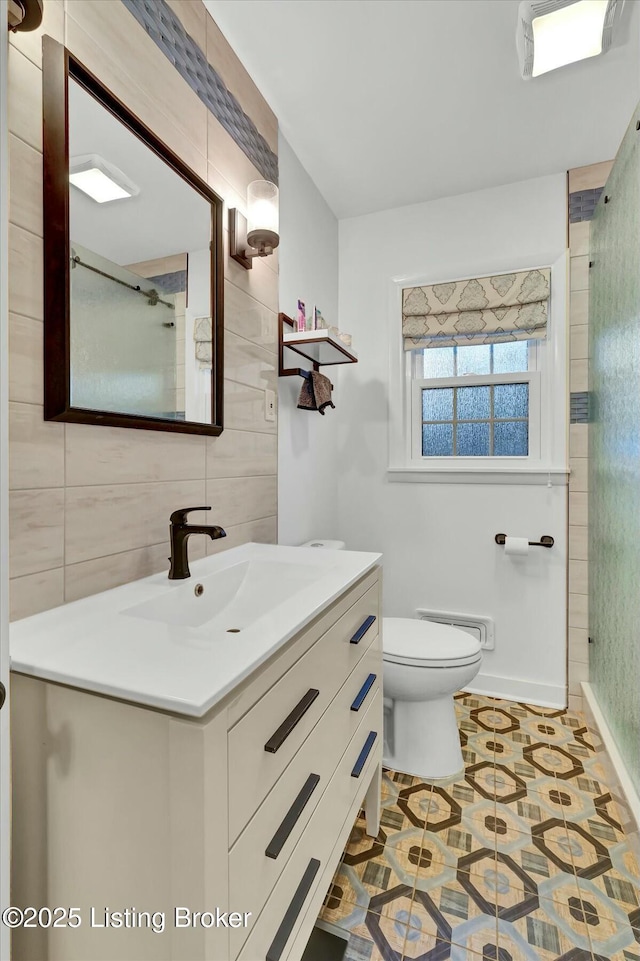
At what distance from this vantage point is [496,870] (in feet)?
4.35

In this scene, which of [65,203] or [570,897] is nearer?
[65,203]

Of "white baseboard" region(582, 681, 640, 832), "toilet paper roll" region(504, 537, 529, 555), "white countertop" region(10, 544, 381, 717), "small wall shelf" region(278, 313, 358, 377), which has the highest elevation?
"small wall shelf" region(278, 313, 358, 377)

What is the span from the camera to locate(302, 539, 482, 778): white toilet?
165 cm

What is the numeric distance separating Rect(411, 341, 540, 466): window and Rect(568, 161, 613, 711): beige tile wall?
182 millimetres

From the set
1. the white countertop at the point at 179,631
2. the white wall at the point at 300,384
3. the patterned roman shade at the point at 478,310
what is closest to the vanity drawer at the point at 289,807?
the white countertop at the point at 179,631

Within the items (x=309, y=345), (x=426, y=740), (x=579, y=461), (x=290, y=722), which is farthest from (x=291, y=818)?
(x=579, y=461)

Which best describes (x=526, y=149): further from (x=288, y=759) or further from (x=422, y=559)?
(x=288, y=759)

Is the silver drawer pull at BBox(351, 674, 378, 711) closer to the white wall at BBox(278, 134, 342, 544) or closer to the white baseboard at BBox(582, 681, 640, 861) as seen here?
the white wall at BBox(278, 134, 342, 544)

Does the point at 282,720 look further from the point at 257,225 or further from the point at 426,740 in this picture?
the point at 257,225

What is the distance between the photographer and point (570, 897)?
125 cm

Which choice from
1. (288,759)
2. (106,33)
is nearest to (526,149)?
(106,33)

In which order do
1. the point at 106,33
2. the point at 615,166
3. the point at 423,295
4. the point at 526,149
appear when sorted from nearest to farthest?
the point at 106,33
the point at 615,166
the point at 526,149
the point at 423,295

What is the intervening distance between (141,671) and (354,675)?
0.69 metres

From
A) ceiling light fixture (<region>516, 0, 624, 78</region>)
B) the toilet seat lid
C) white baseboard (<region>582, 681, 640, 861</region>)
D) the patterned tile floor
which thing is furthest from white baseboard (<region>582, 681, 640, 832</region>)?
ceiling light fixture (<region>516, 0, 624, 78</region>)
